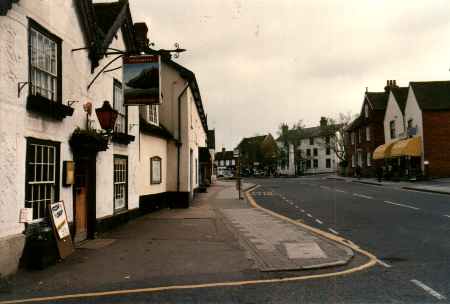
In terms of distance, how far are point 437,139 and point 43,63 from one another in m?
38.4

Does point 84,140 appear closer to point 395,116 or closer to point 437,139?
point 437,139

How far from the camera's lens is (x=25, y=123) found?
8727 millimetres

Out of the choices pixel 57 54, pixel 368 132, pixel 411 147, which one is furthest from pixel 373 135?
pixel 57 54

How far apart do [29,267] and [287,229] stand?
775 cm

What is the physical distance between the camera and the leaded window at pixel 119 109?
14.6 meters

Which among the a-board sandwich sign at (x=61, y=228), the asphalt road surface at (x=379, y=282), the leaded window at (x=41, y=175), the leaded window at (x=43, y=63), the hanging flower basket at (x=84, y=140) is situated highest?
the leaded window at (x=43, y=63)

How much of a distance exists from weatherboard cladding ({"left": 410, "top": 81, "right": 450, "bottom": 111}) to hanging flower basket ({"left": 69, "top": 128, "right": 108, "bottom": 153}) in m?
36.1

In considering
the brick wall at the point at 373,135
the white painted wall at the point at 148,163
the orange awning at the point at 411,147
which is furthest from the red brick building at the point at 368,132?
the white painted wall at the point at 148,163

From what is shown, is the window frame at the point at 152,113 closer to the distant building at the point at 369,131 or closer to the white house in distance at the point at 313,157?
the distant building at the point at 369,131

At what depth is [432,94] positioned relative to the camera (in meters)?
41.5

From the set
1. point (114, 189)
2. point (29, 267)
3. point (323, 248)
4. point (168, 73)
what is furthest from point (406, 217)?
point (168, 73)

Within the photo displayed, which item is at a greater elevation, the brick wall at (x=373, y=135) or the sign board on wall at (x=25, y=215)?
the brick wall at (x=373, y=135)

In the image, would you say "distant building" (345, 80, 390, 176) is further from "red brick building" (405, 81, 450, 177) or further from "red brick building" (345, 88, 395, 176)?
"red brick building" (405, 81, 450, 177)

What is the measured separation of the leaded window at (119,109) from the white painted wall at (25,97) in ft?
3.20
